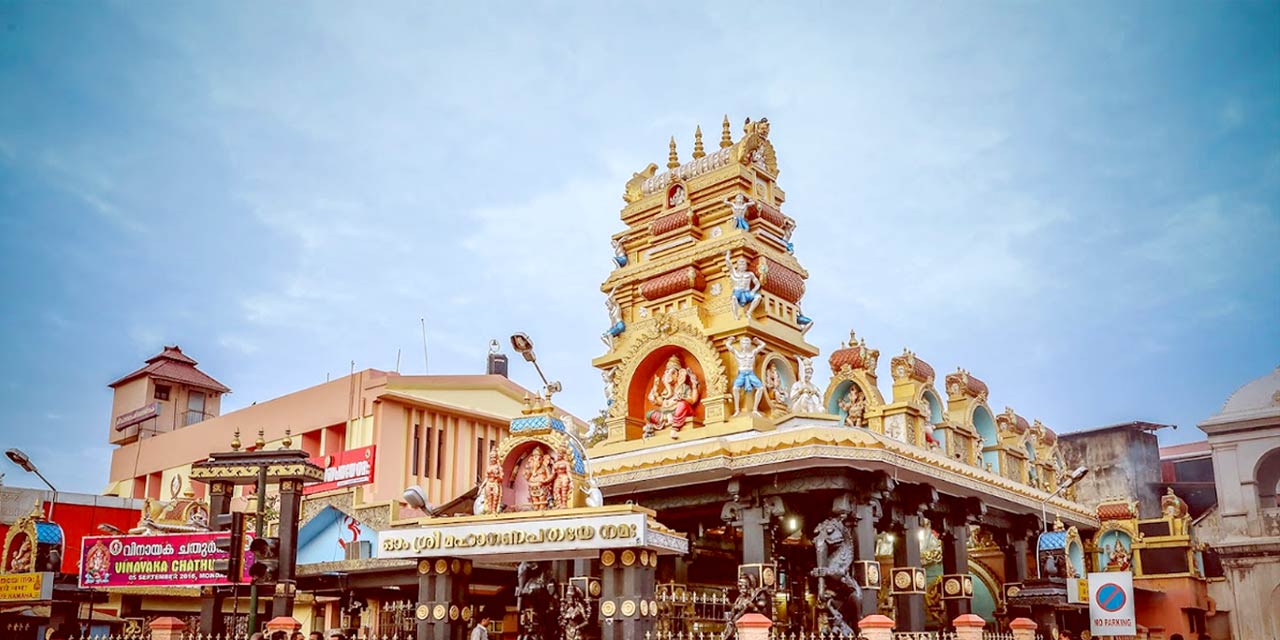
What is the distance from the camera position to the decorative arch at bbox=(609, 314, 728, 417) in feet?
74.1

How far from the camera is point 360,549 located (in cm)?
2802

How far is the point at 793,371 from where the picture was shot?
78.5ft

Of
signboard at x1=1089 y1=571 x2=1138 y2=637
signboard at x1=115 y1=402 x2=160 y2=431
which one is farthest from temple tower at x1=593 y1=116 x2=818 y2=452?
signboard at x1=115 y1=402 x2=160 y2=431

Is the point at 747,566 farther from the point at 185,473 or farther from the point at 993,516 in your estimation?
the point at 185,473

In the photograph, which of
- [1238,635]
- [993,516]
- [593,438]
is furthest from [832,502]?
[593,438]

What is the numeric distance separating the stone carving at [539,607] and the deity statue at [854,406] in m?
9.29

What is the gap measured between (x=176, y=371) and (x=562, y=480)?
38.3m

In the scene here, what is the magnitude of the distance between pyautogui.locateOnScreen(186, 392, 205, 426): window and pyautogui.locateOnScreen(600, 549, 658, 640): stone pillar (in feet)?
129

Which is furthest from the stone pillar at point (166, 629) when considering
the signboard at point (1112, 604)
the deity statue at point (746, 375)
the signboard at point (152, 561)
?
the signboard at point (1112, 604)

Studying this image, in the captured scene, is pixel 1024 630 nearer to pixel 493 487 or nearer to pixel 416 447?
pixel 493 487

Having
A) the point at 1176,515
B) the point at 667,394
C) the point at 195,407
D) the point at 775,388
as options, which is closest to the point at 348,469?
the point at 667,394

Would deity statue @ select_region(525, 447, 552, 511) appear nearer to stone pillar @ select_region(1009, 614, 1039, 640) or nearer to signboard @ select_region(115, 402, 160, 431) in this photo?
stone pillar @ select_region(1009, 614, 1039, 640)

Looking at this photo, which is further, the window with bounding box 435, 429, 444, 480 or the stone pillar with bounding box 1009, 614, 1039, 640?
the window with bounding box 435, 429, 444, 480

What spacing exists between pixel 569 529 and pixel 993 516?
1493cm
